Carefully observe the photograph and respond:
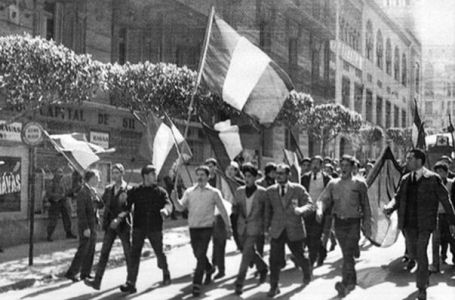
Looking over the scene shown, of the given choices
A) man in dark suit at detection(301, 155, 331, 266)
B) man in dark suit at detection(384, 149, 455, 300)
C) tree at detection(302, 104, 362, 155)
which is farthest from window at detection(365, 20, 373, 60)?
man in dark suit at detection(384, 149, 455, 300)

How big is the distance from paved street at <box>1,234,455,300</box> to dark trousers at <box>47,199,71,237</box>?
4.64 meters

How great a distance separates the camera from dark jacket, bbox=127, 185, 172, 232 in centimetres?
952

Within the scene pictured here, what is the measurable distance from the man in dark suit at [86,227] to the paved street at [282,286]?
23 centimetres

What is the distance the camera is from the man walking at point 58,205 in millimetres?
16188

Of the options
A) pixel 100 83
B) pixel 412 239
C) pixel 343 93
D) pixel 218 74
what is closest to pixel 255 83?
pixel 218 74

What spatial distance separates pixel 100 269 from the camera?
9367 mm

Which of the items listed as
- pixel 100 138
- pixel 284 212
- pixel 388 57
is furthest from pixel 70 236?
pixel 388 57

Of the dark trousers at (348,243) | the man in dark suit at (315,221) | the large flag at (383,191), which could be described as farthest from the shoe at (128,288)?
the large flag at (383,191)

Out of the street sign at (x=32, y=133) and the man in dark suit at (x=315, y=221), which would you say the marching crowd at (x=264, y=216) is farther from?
the street sign at (x=32, y=133)

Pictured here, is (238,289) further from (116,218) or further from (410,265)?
(410,265)

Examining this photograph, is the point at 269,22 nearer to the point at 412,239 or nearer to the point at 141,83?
the point at 141,83

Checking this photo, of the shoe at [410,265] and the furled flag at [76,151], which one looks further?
the furled flag at [76,151]

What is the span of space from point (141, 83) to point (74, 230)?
433cm

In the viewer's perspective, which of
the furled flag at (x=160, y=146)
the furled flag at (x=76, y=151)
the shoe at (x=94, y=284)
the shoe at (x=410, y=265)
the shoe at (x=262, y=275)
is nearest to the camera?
the shoe at (x=94, y=284)
